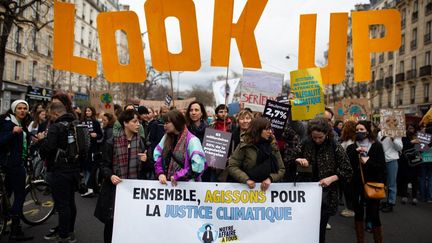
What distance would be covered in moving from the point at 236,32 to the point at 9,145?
3.80 m

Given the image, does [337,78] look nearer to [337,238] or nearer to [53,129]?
[337,238]

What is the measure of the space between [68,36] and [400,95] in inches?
1676

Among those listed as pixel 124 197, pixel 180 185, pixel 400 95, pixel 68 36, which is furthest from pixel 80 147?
pixel 400 95

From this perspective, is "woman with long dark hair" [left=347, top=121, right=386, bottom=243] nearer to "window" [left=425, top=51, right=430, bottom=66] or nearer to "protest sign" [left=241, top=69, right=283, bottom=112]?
"protest sign" [left=241, top=69, right=283, bottom=112]

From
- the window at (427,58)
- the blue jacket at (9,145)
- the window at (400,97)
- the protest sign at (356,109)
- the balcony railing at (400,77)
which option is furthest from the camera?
the window at (400,97)

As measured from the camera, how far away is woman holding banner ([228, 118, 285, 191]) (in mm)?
4043

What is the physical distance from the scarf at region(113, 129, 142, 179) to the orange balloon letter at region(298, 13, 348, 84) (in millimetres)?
3969

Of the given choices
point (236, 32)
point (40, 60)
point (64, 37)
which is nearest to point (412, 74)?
point (40, 60)

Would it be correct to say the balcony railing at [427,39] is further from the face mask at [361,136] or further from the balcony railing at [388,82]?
the face mask at [361,136]

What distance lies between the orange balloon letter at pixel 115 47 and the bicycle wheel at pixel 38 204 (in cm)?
215

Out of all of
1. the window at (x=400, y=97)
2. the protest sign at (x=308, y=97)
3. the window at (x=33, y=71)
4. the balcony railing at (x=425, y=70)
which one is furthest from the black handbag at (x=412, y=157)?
the window at (x=400, y=97)

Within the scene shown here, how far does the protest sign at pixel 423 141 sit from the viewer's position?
861cm

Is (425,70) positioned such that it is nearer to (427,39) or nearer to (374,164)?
(427,39)

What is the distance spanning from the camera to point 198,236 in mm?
3969
